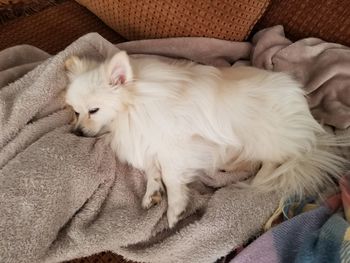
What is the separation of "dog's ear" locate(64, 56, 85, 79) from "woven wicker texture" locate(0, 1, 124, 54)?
1.27 feet

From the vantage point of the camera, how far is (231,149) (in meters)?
1.34

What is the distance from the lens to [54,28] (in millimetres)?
1762

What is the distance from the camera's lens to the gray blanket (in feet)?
3.47

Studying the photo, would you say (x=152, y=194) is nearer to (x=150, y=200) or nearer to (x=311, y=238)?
(x=150, y=200)

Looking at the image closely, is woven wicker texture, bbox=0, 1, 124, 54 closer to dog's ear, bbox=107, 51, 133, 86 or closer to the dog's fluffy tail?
dog's ear, bbox=107, 51, 133, 86

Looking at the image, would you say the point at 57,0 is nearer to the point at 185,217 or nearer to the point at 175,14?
the point at 175,14

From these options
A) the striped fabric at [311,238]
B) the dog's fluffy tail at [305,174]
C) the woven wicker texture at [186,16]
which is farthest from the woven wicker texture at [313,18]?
the striped fabric at [311,238]

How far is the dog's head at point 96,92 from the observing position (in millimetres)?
1242

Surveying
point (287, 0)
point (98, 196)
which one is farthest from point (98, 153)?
point (287, 0)

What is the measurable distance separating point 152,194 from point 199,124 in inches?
10.3

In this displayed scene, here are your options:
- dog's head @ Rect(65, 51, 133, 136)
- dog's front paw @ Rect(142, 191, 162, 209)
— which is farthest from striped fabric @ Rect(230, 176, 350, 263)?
dog's head @ Rect(65, 51, 133, 136)

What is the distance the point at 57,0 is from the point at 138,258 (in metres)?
1.33

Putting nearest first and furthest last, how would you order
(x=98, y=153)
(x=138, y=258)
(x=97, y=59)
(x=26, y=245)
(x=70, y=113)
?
(x=26, y=245) → (x=138, y=258) → (x=98, y=153) → (x=70, y=113) → (x=97, y=59)

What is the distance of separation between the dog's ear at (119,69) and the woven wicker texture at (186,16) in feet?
1.46
